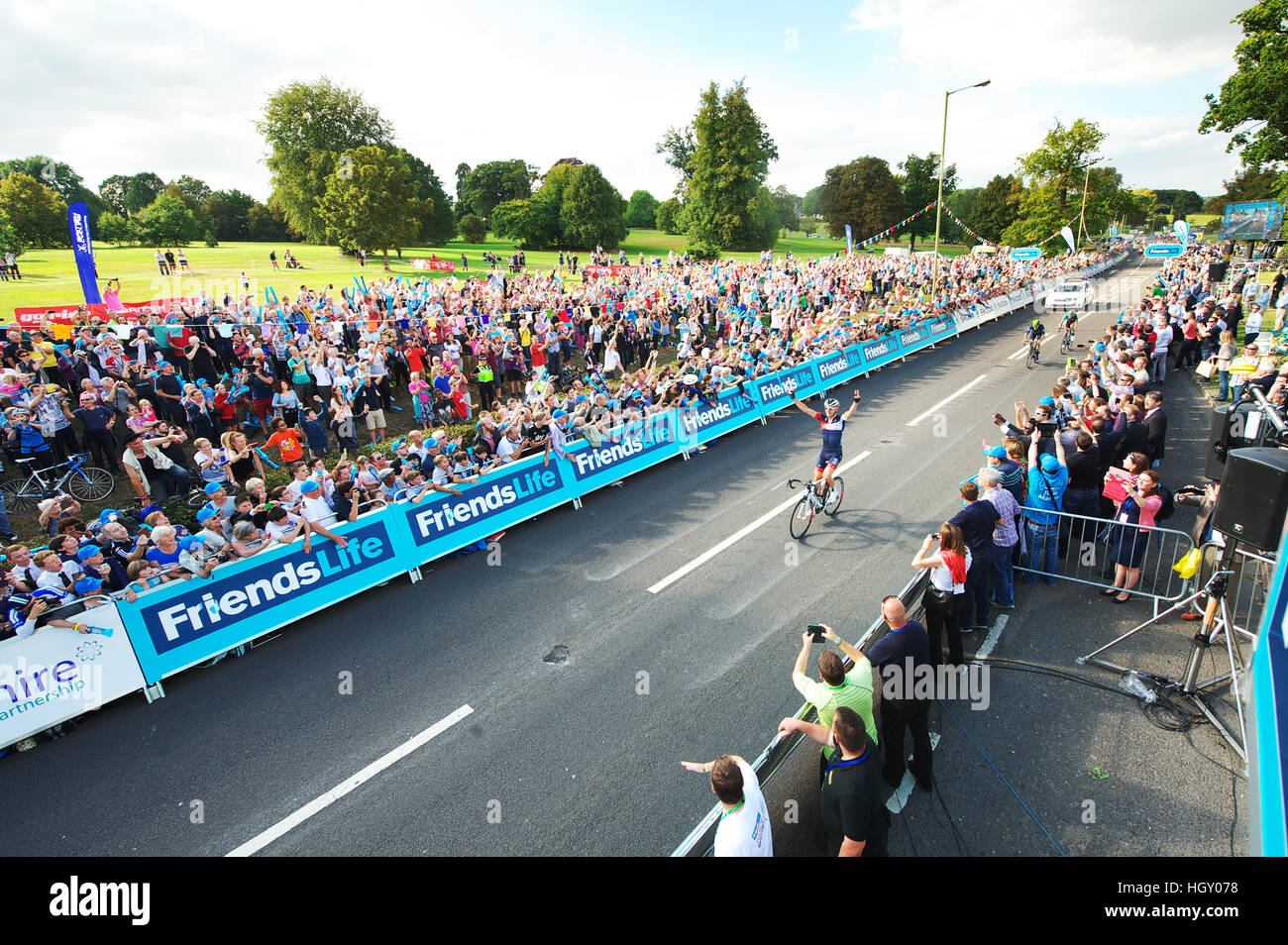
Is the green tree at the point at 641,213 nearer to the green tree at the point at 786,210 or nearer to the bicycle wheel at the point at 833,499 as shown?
the green tree at the point at 786,210

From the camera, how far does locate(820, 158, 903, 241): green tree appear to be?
3354 inches

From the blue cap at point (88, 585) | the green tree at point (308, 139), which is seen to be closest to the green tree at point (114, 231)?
the green tree at point (308, 139)

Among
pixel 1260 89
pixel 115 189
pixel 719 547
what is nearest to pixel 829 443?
pixel 719 547

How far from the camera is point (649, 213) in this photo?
114 meters

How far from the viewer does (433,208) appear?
70.6 meters

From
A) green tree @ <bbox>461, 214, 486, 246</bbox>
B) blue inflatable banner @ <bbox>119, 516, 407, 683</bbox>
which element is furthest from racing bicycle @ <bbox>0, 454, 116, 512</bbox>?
green tree @ <bbox>461, 214, 486, 246</bbox>

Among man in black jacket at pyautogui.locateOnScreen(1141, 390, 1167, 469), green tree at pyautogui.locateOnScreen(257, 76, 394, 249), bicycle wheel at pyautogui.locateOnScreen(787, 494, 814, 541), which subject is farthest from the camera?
green tree at pyautogui.locateOnScreen(257, 76, 394, 249)

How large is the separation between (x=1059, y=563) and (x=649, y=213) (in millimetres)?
114924

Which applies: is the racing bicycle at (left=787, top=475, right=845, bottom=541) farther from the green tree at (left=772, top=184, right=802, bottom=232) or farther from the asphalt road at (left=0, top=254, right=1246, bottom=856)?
the green tree at (left=772, top=184, right=802, bottom=232)

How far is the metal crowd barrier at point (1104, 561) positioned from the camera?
8008mm

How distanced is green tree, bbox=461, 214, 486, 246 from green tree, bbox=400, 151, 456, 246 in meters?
2.26

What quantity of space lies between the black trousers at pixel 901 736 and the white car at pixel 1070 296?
111 feet

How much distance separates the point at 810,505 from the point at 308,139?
5876cm
